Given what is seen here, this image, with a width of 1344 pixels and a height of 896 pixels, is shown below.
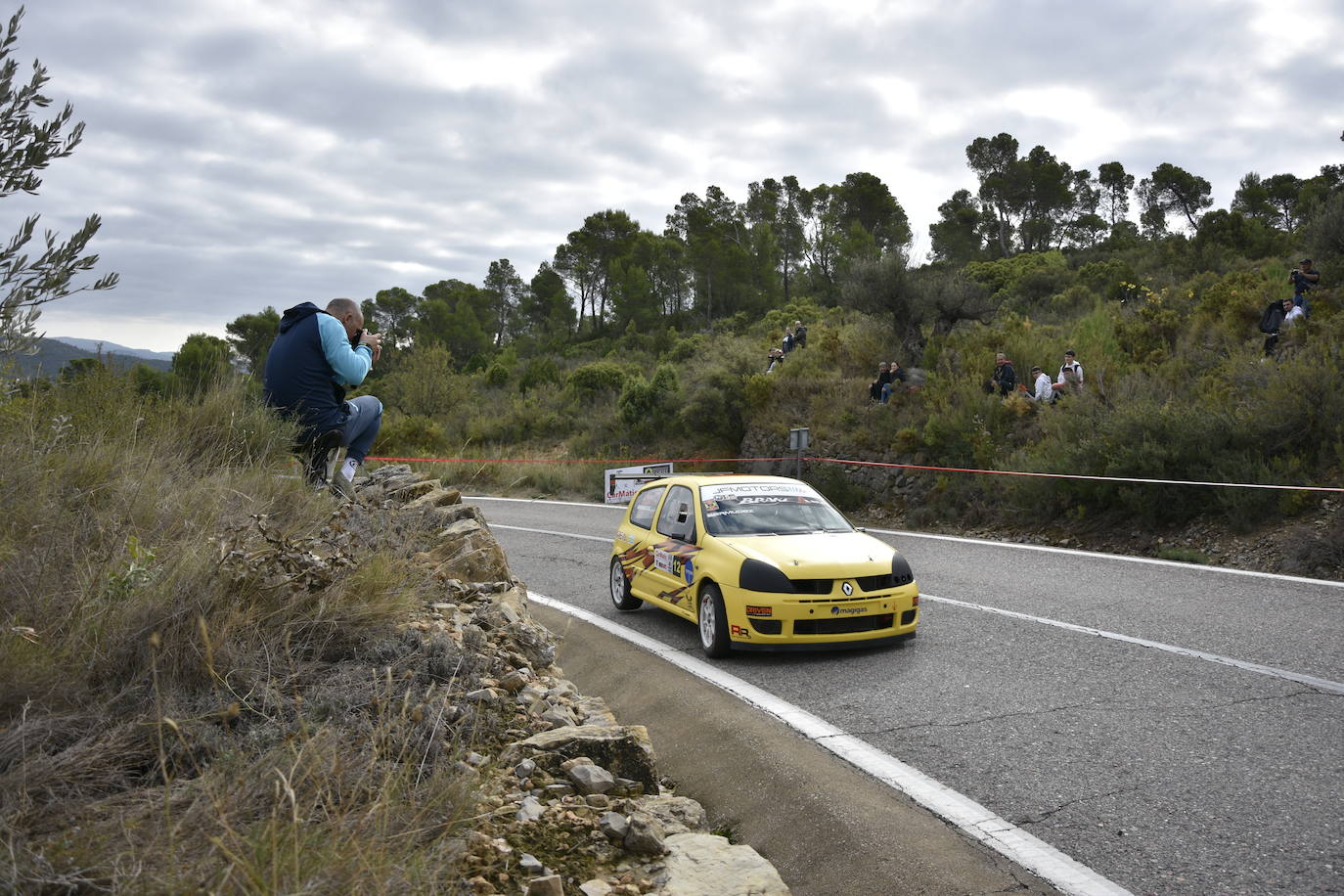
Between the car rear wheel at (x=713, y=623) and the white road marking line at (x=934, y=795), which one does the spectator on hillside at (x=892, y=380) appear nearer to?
the car rear wheel at (x=713, y=623)

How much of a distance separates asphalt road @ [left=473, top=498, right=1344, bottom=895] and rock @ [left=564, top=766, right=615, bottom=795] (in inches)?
75.8

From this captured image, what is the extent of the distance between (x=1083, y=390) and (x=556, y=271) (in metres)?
63.2

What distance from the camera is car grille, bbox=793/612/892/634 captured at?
27.0ft

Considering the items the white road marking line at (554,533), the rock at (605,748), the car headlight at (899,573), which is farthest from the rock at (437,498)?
the white road marking line at (554,533)

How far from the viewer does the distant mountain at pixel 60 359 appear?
514 cm

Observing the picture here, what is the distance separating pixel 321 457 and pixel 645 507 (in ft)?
13.2

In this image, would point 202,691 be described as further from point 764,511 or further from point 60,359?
point 764,511

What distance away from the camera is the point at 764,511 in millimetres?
9703

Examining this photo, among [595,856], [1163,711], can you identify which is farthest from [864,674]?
[595,856]

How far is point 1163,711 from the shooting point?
6406 millimetres

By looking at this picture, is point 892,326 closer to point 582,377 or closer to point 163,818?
point 582,377

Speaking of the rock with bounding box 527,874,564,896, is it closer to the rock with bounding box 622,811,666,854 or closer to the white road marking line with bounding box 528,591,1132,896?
the rock with bounding box 622,811,666,854

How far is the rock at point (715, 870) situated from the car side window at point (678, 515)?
5122 millimetres

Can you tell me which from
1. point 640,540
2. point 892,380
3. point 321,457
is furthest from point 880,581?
point 892,380
